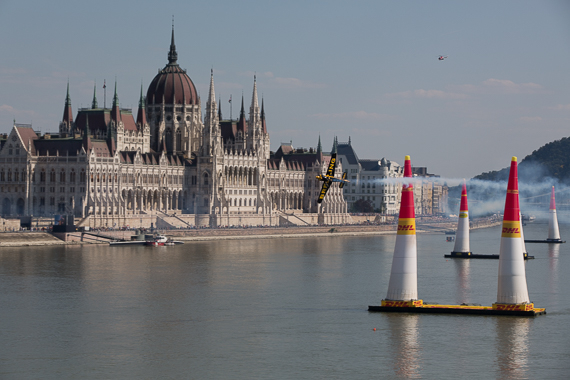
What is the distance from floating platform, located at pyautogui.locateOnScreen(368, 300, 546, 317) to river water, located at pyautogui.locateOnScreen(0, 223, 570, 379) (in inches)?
20.0

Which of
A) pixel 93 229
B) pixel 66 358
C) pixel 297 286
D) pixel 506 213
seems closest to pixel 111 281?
pixel 297 286

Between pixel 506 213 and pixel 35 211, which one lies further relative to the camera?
pixel 35 211

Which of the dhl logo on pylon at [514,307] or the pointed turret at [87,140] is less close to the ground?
the pointed turret at [87,140]

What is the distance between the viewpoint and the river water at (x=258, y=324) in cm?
6128

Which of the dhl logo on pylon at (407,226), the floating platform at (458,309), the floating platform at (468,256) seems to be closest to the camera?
the dhl logo on pylon at (407,226)

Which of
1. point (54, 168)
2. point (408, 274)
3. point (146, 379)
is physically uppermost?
point (54, 168)

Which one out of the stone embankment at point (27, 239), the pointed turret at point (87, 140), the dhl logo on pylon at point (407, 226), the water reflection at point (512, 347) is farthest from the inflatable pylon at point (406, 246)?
the pointed turret at point (87, 140)

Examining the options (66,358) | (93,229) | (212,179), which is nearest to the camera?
(66,358)

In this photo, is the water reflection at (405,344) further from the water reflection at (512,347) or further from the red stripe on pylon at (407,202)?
the red stripe on pylon at (407,202)

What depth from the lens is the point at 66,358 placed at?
6328 centimetres

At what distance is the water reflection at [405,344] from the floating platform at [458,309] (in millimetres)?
586

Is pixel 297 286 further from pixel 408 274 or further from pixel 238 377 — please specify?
pixel 238 377

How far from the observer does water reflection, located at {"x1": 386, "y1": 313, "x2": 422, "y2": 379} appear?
199 ft

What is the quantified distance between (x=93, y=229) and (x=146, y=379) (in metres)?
96.5
